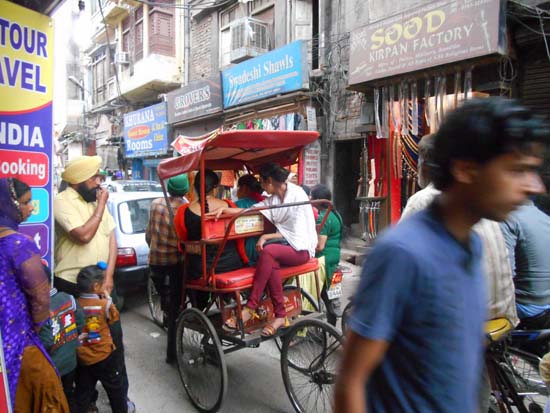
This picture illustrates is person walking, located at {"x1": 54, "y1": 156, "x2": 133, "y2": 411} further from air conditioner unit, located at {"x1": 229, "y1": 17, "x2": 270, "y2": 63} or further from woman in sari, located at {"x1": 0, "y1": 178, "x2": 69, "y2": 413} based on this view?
air conditioner unit, located at {"x1": 229, "y1": 17, "x2": 270, "y2": 63}

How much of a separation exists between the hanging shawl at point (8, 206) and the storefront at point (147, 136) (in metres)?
13.9

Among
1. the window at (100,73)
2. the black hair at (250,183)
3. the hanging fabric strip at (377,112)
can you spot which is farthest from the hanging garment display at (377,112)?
the window at (100,73)

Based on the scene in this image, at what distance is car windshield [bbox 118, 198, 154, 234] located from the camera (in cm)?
577

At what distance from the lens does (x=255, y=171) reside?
434 cm

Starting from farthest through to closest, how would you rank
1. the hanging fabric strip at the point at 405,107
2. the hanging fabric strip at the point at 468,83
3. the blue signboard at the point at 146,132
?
the blue signboard at the point at 146,132 → the hanging fabric strip at the point at 405,107 → the hanging fabric strip at the point at 468,83

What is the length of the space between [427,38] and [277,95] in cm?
459

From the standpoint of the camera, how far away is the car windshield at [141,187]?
9992mm

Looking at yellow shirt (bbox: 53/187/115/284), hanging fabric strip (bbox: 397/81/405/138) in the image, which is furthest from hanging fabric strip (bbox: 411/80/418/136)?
yellow shirt (bbox: 53/187/115/284)

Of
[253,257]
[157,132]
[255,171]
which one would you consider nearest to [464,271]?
[253,257]

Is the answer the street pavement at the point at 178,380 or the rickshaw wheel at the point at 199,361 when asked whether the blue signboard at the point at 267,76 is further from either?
the rickshaw wheel at the point at 199,361

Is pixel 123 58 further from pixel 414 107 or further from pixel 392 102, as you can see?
pixel 414 107

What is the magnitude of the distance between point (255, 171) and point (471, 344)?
336 centimetres

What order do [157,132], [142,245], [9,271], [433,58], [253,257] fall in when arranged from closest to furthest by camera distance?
[9,271] < [253,257] < [142,245] < [433,58] < [157,132]

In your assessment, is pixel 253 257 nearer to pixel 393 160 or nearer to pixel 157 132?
pixel 393 160
